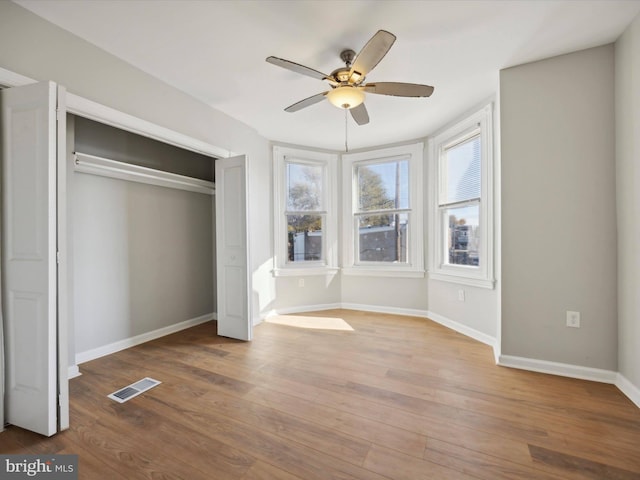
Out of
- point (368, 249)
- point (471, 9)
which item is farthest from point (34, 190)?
point (368, 249)

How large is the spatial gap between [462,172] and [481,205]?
578mm

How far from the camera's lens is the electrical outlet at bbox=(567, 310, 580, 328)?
238 centimetres

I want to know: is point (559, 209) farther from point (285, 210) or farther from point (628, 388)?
point (285, 210)

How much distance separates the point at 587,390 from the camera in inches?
85.8

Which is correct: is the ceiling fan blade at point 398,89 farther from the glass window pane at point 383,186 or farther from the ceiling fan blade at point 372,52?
the glass window pane at point 383,186

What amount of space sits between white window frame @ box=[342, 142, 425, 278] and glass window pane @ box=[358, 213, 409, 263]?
0.26ft

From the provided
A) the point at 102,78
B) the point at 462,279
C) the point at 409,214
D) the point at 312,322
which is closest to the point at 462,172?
the point at 409,214

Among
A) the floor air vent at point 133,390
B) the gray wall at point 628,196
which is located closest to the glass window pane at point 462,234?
the gray wall at point 628,196

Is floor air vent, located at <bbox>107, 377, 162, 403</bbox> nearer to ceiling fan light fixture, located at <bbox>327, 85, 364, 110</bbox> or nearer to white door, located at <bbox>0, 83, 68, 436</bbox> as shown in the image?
white door, located at <bbox>0, 83, 68, 436</bbox>

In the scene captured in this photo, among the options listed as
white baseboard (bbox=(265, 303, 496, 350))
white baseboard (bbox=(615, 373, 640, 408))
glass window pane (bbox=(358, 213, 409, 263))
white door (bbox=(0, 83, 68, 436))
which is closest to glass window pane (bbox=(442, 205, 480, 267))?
glass window pane (bbox=(358, 213, 409, 263))

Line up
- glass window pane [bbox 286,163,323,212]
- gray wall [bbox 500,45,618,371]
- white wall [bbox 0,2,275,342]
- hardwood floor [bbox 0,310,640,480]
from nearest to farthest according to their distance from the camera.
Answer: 1. hardwood floor [bbox 0,310,640,480]
2. white wall [bbox 0,2,275,342]
3. gray wall [bbox 500,45,618,371]
4. glass window pane [bbox 286,163,323,212]

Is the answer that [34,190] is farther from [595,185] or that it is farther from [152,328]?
[595,185]

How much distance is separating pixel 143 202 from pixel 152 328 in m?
1.49

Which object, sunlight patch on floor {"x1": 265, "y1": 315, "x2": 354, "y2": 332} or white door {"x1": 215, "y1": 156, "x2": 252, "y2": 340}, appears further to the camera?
sunlight patch on floor {"x1": 265, "y1": 315, "x2": 354, "y2": 332}
